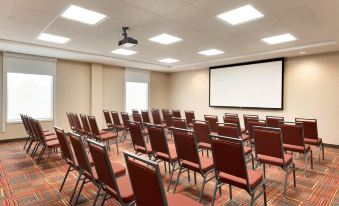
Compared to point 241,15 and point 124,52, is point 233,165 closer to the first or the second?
point 241,15

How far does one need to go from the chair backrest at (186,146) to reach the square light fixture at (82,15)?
2.67 m

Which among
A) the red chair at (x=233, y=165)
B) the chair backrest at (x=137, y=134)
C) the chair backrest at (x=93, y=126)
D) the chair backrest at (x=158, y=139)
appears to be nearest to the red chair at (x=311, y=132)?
the red chair at (x=233, y=165)

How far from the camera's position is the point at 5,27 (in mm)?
4484

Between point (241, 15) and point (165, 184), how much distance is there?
10.8 feet

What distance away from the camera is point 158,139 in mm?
3168

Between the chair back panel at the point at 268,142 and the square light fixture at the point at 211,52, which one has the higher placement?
the square light fixture at the point at 211,52

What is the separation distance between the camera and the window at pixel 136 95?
9.95m

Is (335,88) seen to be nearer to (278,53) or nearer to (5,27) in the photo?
(278,53)

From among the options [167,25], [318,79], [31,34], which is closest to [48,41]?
[31,34]

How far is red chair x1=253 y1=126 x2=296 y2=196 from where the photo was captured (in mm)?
2946

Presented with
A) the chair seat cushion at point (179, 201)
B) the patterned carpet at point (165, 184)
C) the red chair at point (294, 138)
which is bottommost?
the patterned carpet at point (165, 184)

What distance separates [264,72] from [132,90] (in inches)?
230

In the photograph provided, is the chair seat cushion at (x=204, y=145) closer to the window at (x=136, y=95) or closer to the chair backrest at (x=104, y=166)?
the chair backrest at (x=104, y=166)

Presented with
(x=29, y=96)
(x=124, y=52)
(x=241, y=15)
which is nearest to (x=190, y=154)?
(x=241, y=15)
